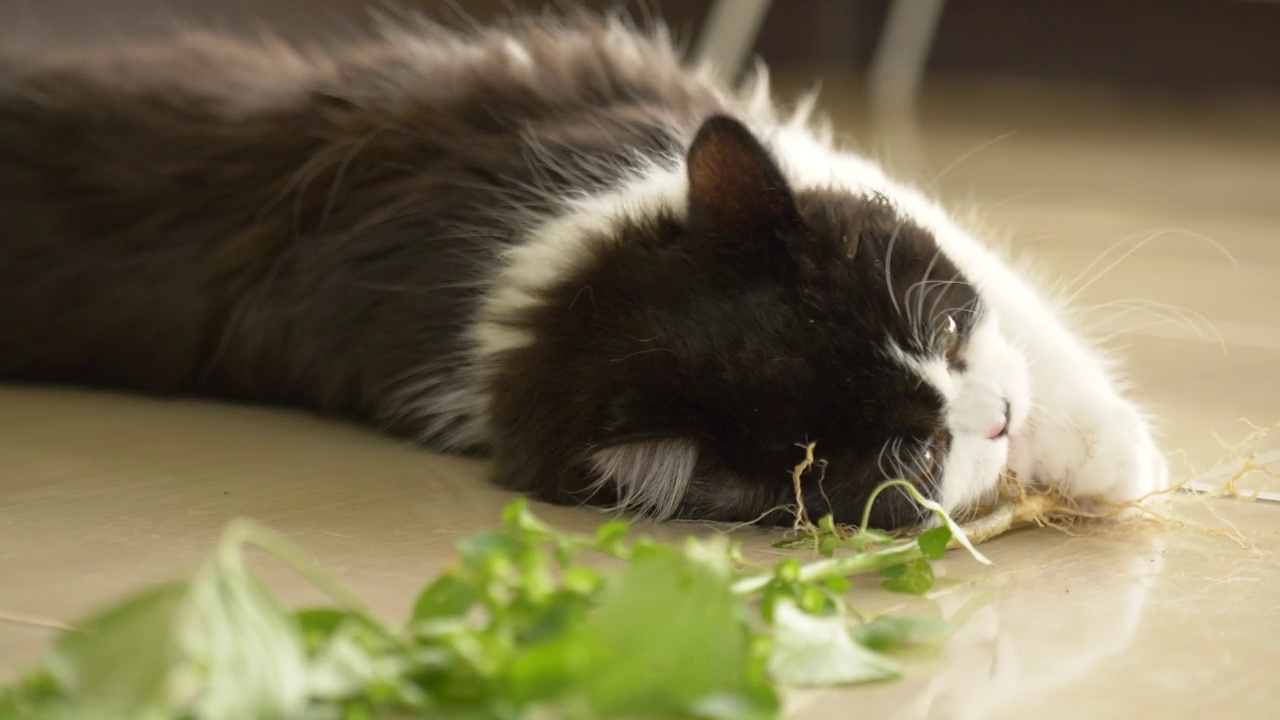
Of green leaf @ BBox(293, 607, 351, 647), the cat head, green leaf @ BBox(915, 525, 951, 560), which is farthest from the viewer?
the cat head

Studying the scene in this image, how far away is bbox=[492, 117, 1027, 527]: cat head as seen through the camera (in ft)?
4.54

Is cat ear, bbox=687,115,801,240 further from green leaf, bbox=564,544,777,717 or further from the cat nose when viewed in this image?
green leaf, bbox=564,544,777,717

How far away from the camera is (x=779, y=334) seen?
139 centimetres

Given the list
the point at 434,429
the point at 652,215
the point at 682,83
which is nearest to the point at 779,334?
the point at 652,215

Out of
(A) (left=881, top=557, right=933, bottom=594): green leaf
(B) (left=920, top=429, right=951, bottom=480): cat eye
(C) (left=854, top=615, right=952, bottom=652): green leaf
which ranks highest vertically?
(B) (left=920, top=429, right=951, bottom=480): cat eye

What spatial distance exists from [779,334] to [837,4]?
509 cm

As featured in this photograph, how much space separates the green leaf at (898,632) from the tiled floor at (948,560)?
0.02 m

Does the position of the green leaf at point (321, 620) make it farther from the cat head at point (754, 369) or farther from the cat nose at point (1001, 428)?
the cat nose at point (1001, 428)

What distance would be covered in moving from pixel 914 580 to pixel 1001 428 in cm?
27

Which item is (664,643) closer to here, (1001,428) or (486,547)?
(486,547)

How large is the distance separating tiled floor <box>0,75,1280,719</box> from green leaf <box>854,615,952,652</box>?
0.02m

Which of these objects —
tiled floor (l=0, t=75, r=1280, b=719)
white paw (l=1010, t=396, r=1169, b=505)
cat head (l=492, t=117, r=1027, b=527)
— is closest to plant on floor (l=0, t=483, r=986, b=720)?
tiled floor (l=0, t=75, r=1280, b=719)

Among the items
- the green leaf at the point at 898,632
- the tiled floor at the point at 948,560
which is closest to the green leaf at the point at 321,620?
the tiled floor at the point at 948,560

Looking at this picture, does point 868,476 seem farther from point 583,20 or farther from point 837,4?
point 837,4
